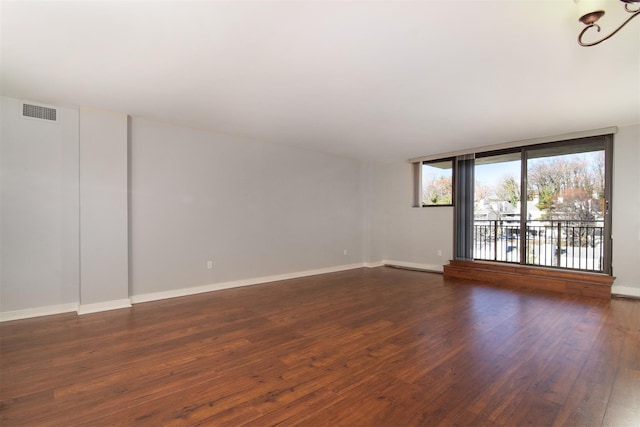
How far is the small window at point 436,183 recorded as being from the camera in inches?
255

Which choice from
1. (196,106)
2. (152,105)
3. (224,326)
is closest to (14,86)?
(152,105)

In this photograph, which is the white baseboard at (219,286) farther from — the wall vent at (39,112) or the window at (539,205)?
the window at (539,205)

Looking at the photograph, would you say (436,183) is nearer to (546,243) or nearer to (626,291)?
(546,243)

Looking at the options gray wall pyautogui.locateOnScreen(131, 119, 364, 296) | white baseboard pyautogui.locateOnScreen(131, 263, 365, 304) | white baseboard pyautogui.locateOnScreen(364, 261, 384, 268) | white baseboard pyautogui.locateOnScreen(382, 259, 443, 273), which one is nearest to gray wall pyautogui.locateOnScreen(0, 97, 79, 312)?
gray wall pyautogui.locateOnScreen(131, 119, 364, 296)

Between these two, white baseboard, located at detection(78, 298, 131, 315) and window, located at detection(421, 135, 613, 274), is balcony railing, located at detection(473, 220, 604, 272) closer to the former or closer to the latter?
window, located at detection(421, 135, 613, 274)

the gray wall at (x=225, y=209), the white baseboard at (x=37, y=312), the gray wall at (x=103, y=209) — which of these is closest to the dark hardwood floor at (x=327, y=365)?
the white baseboard at (x=37, y=312)

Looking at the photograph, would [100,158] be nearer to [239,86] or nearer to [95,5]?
[239,86]

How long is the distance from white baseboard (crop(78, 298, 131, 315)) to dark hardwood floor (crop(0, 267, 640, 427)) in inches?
6.5

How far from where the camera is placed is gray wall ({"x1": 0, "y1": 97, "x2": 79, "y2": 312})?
3.43 meters

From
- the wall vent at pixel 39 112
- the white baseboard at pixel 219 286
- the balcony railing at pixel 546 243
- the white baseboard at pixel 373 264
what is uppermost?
the wall vent at pixel 39 112

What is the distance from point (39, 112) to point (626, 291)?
812 cm

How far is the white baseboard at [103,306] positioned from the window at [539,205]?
578cm

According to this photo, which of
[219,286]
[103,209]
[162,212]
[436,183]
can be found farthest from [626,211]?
[103,209]

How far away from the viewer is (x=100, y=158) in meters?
3.85
